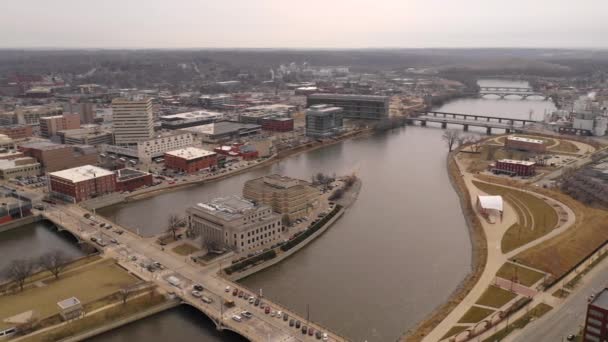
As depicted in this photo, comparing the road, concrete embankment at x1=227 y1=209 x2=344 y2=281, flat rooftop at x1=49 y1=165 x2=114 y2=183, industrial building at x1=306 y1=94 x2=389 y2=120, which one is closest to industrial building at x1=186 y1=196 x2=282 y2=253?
concrete embankment at x1=227 y1=209 x2=344 y2=281

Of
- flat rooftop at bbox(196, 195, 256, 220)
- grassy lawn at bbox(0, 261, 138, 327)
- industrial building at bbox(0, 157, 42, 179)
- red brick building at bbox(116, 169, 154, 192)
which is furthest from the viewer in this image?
industrial building at bbox(0, 157, 42, 179)

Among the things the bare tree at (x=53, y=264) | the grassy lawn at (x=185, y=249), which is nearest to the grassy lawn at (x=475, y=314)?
the grassy lawn at (x=185, y=249)

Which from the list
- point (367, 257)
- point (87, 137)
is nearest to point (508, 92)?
point (87, 137)

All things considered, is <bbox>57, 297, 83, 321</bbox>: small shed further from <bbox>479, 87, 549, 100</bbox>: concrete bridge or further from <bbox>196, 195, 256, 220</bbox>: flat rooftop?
<bbox>479, 87, 549, 100</bbox>: concrete bridge

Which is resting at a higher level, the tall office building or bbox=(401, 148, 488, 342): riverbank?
the tall office building

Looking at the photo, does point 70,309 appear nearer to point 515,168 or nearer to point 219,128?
point 515,168

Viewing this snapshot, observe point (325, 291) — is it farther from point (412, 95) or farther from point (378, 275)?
point (412, 95)

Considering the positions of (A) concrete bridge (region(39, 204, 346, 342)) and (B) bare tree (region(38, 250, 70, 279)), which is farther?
(B) bare tree (region(38, 250, 70, 279))
